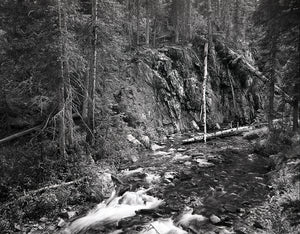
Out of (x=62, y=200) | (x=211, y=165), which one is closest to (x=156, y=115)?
(x=211, y=165)

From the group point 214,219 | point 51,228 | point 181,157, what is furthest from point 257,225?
point 181,157

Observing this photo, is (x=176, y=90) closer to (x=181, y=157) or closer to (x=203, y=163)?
(x=181, y=157)

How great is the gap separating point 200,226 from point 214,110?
22714 millimetres

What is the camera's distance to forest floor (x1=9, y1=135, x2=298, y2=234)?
786 centimetres

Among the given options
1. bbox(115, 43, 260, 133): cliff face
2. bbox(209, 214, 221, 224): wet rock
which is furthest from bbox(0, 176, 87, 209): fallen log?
bbox(115, 43, 260, 133): cliff face

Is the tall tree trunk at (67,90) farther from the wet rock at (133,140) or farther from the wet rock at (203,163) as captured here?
the wet rock at (203,163)

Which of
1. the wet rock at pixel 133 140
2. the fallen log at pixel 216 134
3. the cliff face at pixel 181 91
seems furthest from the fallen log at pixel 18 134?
the fallen log at pixel 216 134

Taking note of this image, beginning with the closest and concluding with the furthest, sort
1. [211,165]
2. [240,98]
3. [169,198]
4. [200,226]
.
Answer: [200,226] < [169,198] < [211,165] < [240,98]

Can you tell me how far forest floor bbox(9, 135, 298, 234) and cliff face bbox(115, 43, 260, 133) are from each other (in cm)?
653

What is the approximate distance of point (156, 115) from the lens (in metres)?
24.2

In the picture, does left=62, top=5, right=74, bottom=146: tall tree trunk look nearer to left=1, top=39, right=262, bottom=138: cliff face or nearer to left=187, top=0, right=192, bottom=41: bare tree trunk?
left=1, top=39, right=262, bottom=138: cliff face

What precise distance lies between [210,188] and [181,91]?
1819 centimetres

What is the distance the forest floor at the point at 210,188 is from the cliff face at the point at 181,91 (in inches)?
257

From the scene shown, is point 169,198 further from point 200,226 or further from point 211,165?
point 211,165
